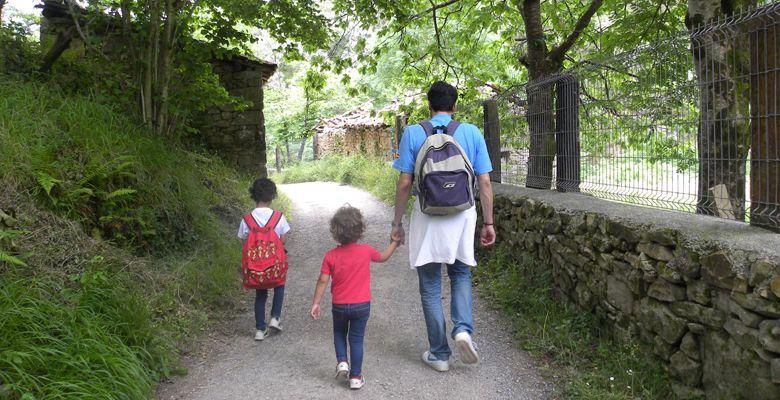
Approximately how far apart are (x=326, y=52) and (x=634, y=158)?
8.01 meters

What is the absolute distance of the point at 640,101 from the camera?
3.94 m

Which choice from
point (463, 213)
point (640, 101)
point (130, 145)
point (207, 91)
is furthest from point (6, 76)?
point (640, 101)

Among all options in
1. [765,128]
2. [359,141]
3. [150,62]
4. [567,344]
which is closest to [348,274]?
[567,344]

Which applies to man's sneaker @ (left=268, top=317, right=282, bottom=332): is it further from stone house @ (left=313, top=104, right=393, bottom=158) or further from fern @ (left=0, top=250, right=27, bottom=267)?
stone house @ (left=313, top=104, right=393, bottom=158)

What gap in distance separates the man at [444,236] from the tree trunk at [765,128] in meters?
1.54

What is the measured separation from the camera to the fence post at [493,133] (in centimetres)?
707

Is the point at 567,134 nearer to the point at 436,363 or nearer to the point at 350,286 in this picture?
the point at 436,363

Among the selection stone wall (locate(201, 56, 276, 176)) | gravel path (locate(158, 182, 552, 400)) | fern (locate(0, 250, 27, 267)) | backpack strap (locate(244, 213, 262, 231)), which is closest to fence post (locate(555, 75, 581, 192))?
gravel path (locate(158, 182, 552, 400))

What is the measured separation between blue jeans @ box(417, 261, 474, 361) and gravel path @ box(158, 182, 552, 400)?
242 mm

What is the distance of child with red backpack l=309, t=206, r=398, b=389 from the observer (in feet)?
11.7

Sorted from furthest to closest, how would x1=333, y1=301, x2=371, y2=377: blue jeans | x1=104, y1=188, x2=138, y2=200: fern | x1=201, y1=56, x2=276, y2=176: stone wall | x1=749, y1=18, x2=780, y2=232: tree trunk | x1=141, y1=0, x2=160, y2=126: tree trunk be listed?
x1=201, y1=56, x2=276, y2=176: stone wall → x1=141, y1=0, x2=160, y2=126: tree trunk → x1=104, y1=188, x2=138, y2=200: fern → x1=333, y1=301, x2=371, y2=377: blue jeans → x1=749, y1=18, x2=780, y2=232: tree trunk

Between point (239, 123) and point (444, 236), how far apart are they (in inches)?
376

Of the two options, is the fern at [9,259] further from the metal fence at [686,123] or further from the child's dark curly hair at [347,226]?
the metal fence at [686,123]

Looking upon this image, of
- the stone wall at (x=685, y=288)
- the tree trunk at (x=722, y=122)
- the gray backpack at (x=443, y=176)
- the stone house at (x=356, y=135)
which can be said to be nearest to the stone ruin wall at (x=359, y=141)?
the stone house at (x=356, y=135)
